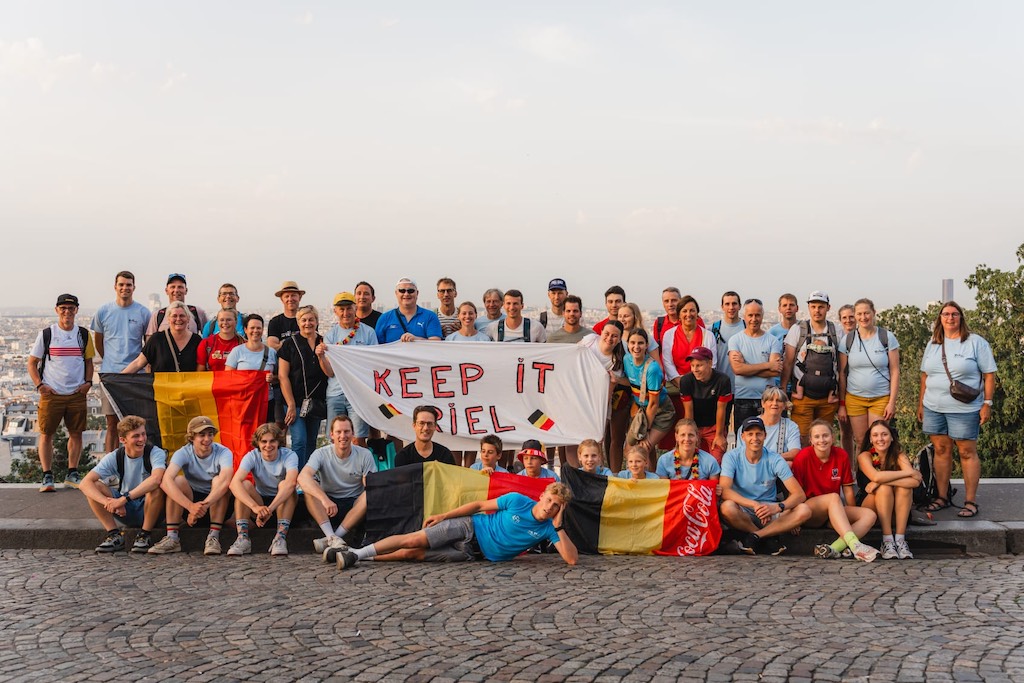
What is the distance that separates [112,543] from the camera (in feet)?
31.6

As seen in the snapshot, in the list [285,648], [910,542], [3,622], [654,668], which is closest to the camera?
[654,668]

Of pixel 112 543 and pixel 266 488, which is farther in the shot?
pixel 266 488

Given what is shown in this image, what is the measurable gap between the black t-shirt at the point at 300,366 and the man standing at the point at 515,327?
2.10 m

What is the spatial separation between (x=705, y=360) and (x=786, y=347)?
114 centimetres

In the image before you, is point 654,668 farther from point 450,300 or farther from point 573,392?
point 450,300

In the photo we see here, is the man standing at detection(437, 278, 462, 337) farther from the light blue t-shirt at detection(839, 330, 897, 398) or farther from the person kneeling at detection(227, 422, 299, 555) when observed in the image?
the light blue t-shirt at detection(839, 330, 897, 398)

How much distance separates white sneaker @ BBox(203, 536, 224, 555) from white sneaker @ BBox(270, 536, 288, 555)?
19.6 inches

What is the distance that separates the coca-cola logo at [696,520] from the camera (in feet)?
31.5

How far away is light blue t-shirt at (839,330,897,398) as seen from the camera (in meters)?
10.8

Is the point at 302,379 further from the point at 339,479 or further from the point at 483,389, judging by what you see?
the point at 483,389

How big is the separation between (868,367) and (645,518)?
3.07m

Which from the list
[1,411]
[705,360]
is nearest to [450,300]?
[705,360]

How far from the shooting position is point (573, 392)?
454 inches

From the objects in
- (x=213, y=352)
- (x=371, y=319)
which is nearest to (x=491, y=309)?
(x=371, y=319)
